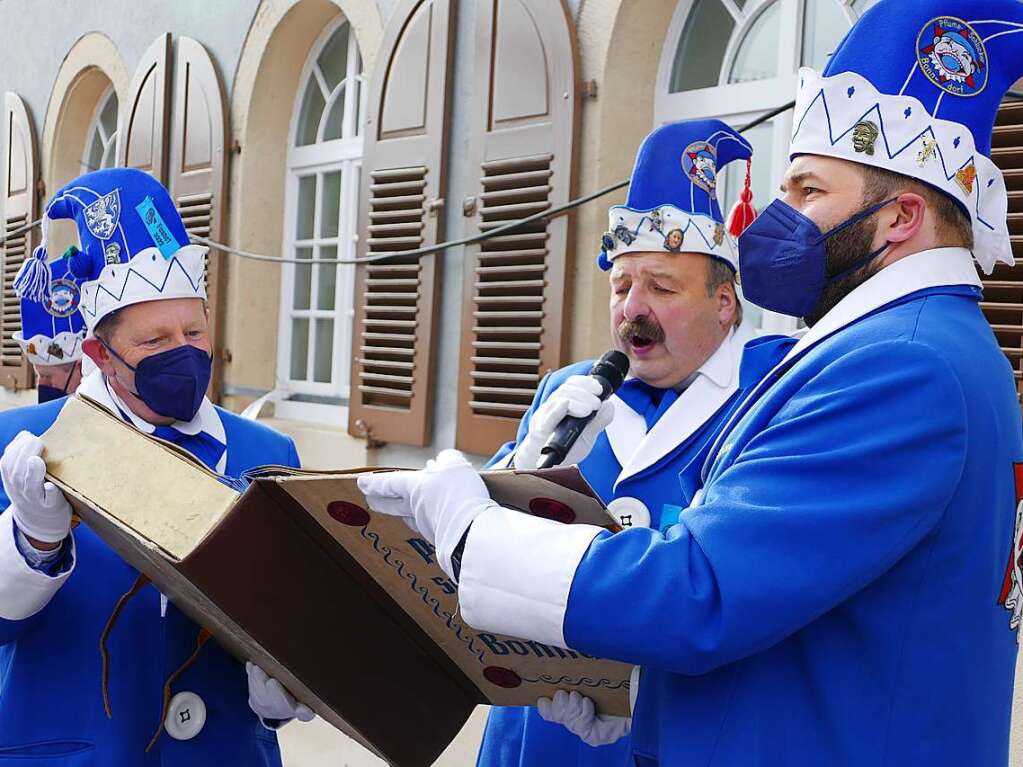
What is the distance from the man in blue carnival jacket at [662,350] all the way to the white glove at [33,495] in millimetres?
795

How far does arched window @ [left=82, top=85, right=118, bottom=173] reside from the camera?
26.9 feet

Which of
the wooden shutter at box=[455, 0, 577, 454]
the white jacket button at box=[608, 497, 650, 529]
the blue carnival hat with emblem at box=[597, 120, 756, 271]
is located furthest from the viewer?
the wooden shutter at box=[455, 0, 577, 454]

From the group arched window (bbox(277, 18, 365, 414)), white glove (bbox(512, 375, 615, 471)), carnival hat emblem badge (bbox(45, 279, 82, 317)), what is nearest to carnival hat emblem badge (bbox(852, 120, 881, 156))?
white glove (bbox(512, 375, 615, 471))

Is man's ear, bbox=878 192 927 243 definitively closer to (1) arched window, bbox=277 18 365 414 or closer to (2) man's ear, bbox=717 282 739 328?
(2) man's ear, bbox=717 282 739 328

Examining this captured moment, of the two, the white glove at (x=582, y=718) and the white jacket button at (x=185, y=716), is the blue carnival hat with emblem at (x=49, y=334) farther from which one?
the white glove at (x=582, y=718)

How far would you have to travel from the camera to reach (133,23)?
7.23 m

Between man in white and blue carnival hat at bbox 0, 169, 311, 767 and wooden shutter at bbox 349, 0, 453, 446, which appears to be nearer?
man in white and blue carnival hat at bbox 0, 169, 311, 767

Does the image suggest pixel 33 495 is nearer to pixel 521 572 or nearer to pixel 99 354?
pixel 99 354

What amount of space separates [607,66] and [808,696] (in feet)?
10.1

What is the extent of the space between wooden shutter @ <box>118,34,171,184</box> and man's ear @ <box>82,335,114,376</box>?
4.48 meters

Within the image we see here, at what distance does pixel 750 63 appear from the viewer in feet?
13.2

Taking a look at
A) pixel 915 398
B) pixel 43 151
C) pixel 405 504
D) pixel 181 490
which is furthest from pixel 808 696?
pixel 43 151

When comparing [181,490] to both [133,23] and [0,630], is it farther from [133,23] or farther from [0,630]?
[133,23]

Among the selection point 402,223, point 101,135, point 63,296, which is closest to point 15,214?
point 101,135
